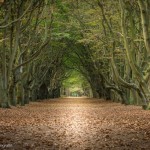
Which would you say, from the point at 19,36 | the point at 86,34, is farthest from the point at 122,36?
the point at 86,34

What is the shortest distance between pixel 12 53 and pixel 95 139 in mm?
14083

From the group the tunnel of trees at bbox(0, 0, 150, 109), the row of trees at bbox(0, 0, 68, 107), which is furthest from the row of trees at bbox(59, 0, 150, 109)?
the row of trees at bbox(0, 0, 68, 107)

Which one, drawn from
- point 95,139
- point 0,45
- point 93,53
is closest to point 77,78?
point 93,53

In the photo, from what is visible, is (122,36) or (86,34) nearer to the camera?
(122,36)

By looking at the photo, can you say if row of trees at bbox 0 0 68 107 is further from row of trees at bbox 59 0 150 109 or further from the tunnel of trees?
row of trees at bbox 59 0 150 109

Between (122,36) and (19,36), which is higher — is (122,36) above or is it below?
below

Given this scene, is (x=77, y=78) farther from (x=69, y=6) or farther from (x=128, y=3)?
(x=128, y=3)

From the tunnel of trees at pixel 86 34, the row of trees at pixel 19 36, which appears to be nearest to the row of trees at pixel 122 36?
the tunnel of trees at pixel 86 34

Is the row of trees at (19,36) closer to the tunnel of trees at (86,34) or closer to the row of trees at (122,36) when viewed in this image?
the tunnel of trees at (86,34)

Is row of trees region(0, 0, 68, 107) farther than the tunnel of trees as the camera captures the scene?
Yes

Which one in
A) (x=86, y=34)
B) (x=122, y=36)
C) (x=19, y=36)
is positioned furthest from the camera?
(x=86, y=34)

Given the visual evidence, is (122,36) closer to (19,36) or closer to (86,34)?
(19,36)

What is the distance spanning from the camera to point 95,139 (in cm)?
1105

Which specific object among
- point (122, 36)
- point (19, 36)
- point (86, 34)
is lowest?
point (122, 36)
